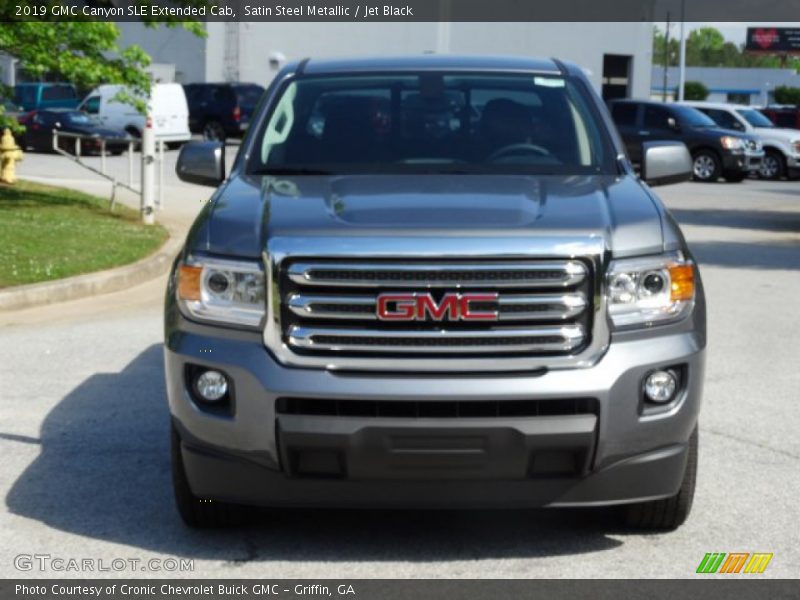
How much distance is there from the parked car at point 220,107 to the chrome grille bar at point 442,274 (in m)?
37.9

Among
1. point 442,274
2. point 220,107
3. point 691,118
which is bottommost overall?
point 220,107

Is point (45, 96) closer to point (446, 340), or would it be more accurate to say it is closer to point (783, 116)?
point (783, 116)

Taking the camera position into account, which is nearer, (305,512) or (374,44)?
(305,512)

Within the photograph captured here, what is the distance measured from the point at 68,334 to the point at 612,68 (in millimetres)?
57414

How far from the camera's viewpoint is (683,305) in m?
5.30

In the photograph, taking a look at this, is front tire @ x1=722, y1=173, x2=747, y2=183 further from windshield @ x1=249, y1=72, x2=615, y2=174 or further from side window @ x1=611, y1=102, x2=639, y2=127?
windshield @ x1=249, y1=72, x2=615, y2=174

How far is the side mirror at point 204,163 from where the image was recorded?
273 inches

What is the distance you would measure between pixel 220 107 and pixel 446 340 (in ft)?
127

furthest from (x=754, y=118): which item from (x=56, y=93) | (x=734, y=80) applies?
(x=734, y=80)

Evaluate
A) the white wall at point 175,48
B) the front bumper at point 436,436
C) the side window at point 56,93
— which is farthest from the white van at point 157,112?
the front bumper at point 436,436

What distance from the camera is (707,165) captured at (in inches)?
1241

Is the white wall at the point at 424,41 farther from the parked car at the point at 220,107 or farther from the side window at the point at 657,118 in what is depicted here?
the side window at the point at 657,118
